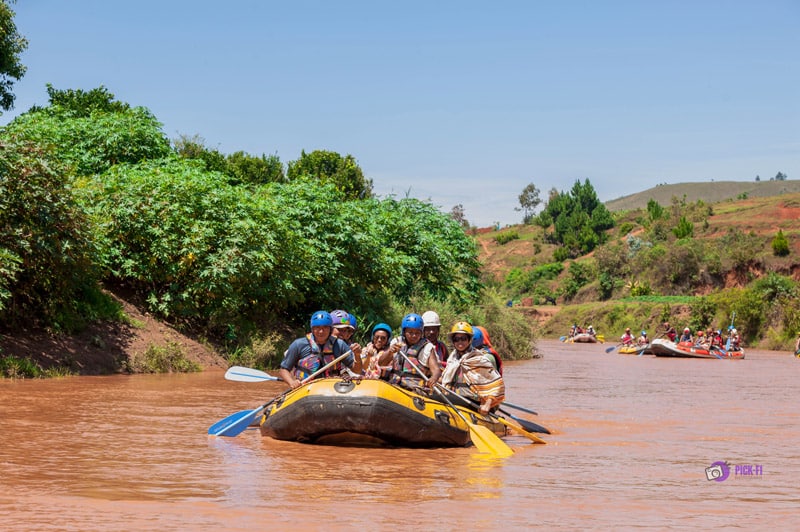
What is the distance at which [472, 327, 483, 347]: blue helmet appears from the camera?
13477mm

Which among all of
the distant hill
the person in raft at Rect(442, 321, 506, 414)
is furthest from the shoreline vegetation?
the distant hill

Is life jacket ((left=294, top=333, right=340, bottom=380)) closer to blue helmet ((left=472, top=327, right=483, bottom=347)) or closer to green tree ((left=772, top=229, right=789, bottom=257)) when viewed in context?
blue helmet ((left=472, top=327, right=483, bottom=347))

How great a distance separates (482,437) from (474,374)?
1137 millimetres

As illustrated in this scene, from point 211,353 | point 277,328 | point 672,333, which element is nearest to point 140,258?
point 211,353

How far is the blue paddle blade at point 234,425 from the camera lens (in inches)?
509

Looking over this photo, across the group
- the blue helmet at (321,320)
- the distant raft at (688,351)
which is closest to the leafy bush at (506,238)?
the distant raft at (688,351)

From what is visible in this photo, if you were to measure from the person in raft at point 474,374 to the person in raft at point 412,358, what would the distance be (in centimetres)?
23

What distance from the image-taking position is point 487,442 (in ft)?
40.1

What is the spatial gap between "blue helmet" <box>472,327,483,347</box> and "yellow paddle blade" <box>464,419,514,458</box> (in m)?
1.29

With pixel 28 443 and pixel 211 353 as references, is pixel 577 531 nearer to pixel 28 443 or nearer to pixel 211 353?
pixel 28 443

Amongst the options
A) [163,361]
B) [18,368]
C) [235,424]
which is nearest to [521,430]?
[235,424]

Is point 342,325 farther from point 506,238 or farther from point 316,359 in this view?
point 506,238

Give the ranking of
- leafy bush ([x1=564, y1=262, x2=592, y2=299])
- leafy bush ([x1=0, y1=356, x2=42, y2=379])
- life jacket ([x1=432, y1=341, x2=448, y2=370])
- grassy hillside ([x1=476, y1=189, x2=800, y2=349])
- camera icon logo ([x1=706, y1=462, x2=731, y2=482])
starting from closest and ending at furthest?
camera icon logo ([x1=706, y1=462, x2=731, y2=482])
life jacket ([x1=432, y1=341, x2=448, y2=370])
leafy bush ([x1=0, y1=356, x2=42, y2=379])
grassy hillside ([x1=476, y1=189, x2=800, y2=349])
leafy bush ([x1=564, y1=262, x2=592, y2=299])

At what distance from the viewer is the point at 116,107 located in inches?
1630
